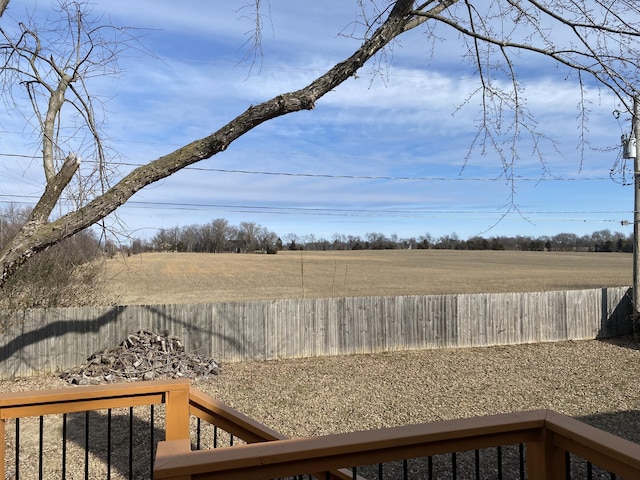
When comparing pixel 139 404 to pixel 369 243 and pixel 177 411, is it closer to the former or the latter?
pixel 177 411

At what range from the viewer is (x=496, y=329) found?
1258 cm

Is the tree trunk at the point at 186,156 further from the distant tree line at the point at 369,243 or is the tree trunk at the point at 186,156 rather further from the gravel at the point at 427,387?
the distant tree line at the point at 369,243

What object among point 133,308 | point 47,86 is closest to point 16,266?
point 47,86

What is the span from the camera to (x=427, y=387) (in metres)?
8.67

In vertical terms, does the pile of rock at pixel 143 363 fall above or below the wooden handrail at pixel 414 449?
below

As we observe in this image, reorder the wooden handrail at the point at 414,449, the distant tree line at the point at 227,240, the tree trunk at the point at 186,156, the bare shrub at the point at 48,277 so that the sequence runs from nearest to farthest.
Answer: the wooden handrail at the point at 414,449 → the tree trunk at the point at 186,156 → the bare shrub at the point at 48,277 → the distant tree line at the point at 227,240

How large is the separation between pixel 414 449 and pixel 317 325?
9890mm

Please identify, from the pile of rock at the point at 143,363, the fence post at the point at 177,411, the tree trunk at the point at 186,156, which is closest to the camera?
the fence post at the point at 177,411

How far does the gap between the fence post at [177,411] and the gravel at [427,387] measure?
143 inches

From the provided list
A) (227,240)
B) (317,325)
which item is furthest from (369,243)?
(317,325)

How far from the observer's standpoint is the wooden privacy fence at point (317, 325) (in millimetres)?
9570

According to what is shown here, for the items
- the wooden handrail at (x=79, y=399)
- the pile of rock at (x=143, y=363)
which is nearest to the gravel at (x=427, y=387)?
the pile of rock at (x=143, y=363)

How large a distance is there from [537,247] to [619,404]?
104906mm

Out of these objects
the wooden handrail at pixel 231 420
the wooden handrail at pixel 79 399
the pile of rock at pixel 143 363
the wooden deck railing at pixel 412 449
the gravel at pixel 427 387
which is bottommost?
the gravel at pixel 427 387
